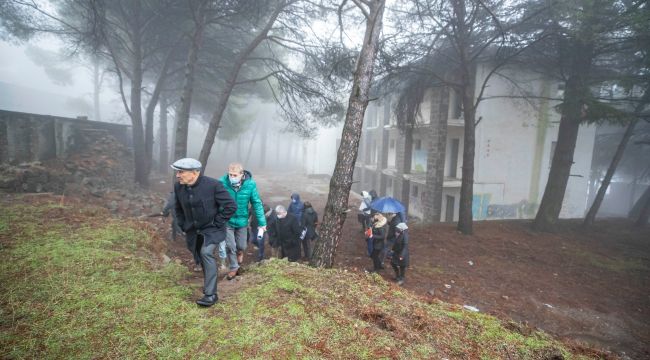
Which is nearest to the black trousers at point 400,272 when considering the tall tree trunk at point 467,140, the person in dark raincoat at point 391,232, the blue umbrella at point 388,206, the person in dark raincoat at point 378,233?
the person in dark raincoat at point 391,232

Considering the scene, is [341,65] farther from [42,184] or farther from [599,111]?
[42,184]

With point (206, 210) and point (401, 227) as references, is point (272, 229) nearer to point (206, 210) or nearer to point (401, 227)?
point (401, 227)

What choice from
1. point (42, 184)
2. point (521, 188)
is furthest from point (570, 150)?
point (42, 184)

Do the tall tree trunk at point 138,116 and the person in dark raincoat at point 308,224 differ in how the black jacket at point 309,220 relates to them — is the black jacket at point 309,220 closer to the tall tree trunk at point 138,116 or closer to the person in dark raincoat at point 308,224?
the person in dark raincoat at point 308,224

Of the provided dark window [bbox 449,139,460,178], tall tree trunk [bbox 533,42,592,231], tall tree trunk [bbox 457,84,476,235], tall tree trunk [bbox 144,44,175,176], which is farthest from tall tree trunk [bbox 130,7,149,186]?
tall tree trunk [bbox 533,42,592,231]

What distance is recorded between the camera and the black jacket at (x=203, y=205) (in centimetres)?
393

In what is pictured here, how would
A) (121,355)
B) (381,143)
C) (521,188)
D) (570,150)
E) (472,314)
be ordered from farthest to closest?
(381,143) < (521,188) < (570,150) < (472,314) < (121,355)

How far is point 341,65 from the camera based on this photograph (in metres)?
9.77

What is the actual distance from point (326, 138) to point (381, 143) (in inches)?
580

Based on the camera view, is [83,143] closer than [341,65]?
No

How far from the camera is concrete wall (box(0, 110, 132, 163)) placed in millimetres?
11680

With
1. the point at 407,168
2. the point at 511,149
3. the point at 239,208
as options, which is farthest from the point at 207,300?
the point at 407,168

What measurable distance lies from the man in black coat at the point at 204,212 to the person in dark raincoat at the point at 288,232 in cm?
414

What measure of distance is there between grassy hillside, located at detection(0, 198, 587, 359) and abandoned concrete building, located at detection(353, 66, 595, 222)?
13.0 m
